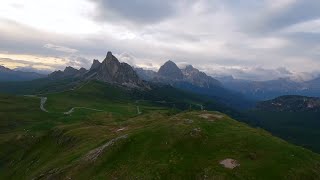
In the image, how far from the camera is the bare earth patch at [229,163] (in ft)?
258

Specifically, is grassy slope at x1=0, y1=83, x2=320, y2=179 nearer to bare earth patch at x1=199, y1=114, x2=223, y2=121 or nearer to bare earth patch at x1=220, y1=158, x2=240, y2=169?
bare earth patch at x1=220, y1=158, x2=240, y2=169

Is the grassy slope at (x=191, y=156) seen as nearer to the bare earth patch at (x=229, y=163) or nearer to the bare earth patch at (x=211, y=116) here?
the bare earth patch at (x=229, y=163)

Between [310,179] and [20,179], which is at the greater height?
[310,179]

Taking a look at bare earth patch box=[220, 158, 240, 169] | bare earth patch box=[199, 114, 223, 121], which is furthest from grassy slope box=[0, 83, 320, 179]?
bare earth patch box=[199, 114, 223, 121]

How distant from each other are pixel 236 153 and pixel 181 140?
13.7 m

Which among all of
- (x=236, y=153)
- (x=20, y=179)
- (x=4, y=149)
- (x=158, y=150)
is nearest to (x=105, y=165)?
(x=158, y=150)

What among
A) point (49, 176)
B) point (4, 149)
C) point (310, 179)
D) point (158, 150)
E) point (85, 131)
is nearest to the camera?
point (310, 179)

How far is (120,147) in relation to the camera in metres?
92.2

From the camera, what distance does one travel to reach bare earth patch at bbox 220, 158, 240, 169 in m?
78.8

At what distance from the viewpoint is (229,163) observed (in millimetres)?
80000

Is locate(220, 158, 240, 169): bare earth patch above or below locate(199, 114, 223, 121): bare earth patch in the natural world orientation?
below

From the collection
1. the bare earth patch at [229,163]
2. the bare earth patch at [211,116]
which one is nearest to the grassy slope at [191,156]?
the bare earth patch at [229,163]

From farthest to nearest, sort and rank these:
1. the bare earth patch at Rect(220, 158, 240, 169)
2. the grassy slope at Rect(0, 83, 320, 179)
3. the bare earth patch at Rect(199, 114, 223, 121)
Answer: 1. the bare earth patch at Rect(199, 114, 223, 121)
2. the bare earth patch at Rect(220, 158, 240, 169)
3. the grassy slope at Rect(0, 83, 320, 179)

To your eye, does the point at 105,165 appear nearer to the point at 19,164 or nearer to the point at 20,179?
the point at 20,179
